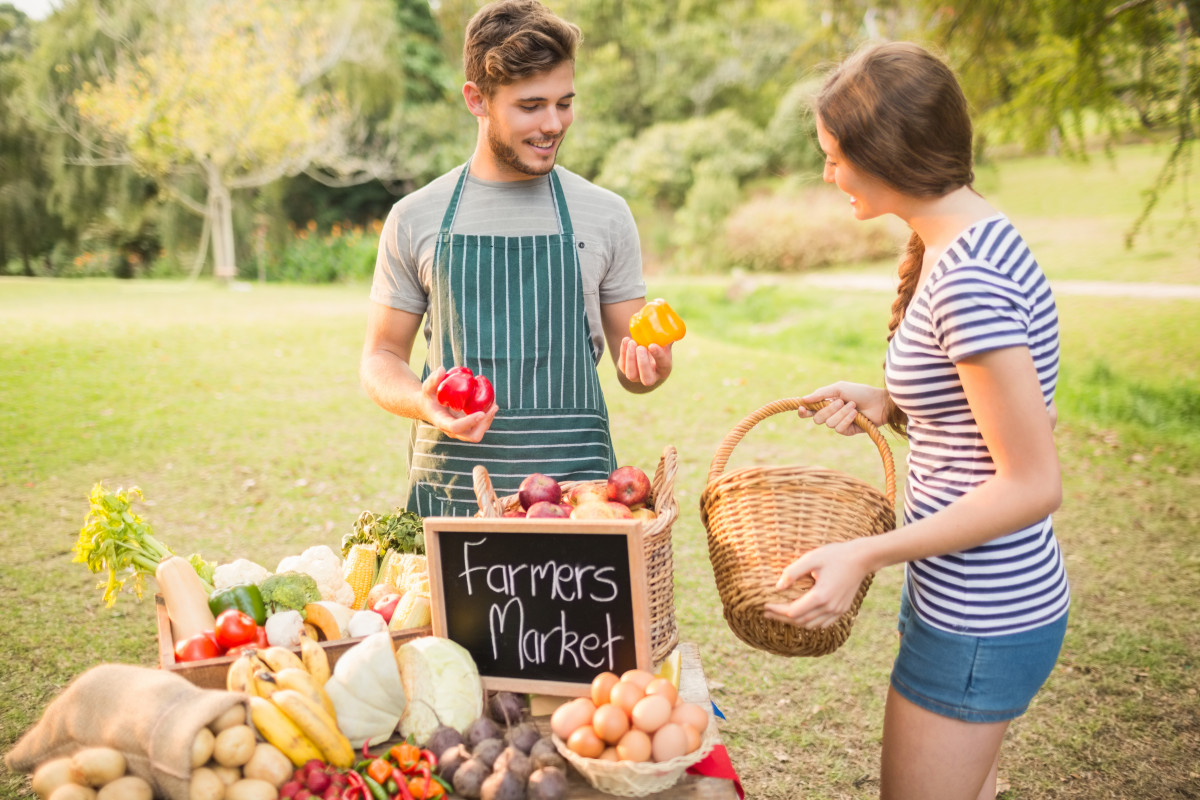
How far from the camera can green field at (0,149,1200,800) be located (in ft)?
13.8

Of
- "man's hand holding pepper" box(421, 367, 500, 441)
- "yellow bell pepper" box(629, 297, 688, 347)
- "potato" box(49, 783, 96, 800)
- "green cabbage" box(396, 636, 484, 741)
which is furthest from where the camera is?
"yellow bell pepper" box(629, 297, 688, 347)

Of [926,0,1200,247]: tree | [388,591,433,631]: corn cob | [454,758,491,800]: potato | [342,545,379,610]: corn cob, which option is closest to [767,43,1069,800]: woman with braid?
[454,758,491,800]: potato

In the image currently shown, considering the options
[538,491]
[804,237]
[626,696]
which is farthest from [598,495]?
[804,237]

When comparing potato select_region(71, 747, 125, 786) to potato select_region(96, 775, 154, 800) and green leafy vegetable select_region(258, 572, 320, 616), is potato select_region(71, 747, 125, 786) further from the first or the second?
green leafy vegetable select_region(258, 572, 320, 616)

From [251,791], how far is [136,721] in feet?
0.77

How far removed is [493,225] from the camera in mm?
2670

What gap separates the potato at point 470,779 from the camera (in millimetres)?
1594

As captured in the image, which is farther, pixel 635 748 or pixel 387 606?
pixel 387 606

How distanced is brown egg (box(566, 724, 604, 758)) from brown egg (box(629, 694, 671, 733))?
8cm

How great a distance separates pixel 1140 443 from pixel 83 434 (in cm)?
992

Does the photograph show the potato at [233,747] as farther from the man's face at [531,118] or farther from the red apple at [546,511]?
the man's face at [531,118]

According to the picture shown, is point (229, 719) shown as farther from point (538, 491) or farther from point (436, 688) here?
point (538, 491)

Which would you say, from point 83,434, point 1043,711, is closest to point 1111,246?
point 1043,711

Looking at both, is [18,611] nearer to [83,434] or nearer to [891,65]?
[83,434]
